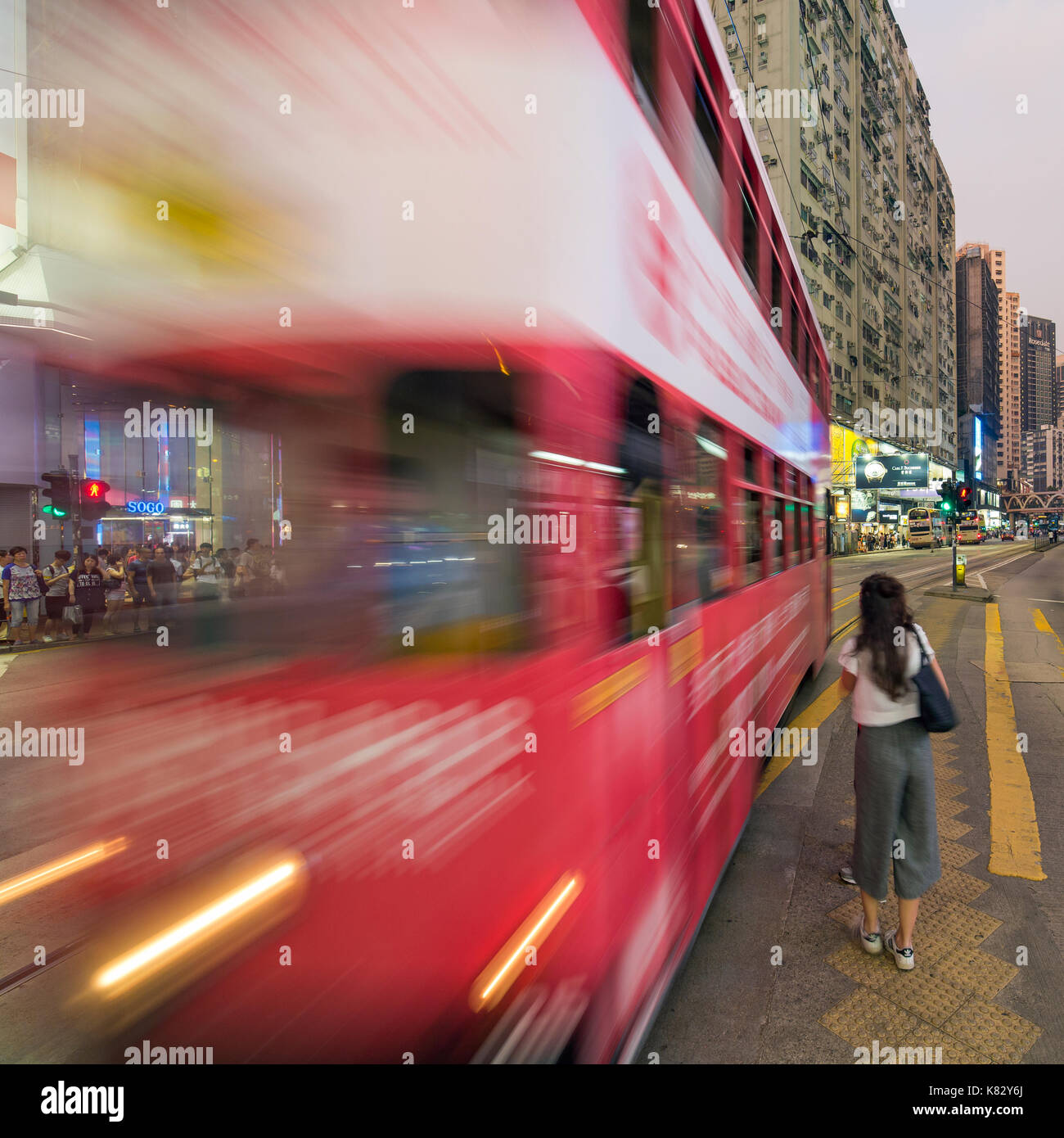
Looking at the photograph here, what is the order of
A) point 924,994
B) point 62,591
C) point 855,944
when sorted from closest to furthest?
point 924,994 → point 855,944 → point 62,591

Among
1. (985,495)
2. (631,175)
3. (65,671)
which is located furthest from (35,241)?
(985,495)

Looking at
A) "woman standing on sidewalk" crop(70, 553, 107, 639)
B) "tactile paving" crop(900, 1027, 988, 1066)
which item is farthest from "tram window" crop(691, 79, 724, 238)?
"woman standing on sidewalk" crop(70, 553, 107, 639)

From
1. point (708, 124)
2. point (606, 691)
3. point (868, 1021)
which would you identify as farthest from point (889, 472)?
point (606, 691)

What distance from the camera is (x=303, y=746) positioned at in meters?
1.43

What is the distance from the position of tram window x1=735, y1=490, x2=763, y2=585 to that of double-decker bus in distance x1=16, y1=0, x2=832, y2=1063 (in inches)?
74.9

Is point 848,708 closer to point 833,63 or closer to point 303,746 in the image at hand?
point 303,746

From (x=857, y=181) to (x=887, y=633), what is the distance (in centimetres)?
5919

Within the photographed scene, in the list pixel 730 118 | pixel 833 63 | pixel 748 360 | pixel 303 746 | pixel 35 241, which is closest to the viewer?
pixel 303 746

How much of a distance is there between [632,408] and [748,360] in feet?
6.70

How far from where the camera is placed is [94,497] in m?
9.88

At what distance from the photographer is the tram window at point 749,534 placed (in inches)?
142

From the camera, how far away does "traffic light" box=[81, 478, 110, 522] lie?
9.93 m

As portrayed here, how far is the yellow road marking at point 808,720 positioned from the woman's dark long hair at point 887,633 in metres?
2.21

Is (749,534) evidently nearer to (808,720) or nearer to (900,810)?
(900,810)
